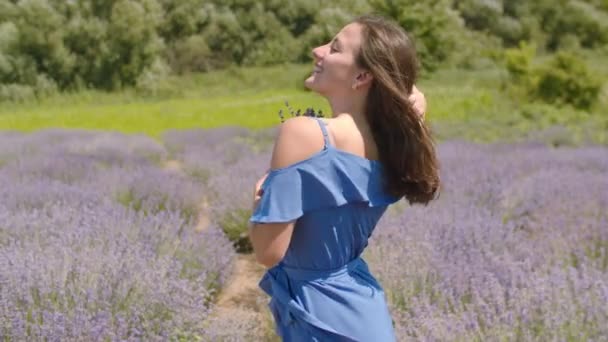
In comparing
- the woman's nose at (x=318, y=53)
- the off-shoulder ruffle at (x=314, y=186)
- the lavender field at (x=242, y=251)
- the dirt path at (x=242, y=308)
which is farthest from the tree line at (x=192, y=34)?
the off-shoulder ruffle at (x=314, y=186)

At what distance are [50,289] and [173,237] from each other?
1.17 m

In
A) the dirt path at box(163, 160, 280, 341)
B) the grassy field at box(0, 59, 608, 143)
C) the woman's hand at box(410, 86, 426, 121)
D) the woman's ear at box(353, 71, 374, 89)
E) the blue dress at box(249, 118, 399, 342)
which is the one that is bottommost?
the grassy field at box(0, 59, 608, 143)

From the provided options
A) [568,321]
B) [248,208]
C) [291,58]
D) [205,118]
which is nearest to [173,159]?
[248,208]

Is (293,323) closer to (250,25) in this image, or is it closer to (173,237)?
(173,237)

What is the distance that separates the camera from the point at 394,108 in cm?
141

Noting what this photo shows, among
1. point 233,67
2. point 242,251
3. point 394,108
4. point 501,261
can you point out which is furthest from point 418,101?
point 233,67

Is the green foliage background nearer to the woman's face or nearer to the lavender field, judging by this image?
the lavender field

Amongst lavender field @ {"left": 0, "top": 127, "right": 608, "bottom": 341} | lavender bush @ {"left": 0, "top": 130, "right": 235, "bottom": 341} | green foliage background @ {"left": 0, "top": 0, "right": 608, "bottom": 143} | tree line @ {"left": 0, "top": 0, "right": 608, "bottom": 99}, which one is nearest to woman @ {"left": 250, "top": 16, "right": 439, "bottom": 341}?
lavender field @ {"left": 0, "top": 127, "right": 608, "bottom": 341}

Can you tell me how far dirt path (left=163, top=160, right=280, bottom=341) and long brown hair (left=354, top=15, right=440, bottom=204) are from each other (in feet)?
4.16

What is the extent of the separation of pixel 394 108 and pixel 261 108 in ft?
53.3

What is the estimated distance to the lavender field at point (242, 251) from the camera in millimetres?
2344

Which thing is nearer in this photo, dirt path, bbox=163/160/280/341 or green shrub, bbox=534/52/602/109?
dirt path, bbox=163/160/280/341

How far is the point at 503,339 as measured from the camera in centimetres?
222

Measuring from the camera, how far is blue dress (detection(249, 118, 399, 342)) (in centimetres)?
133
